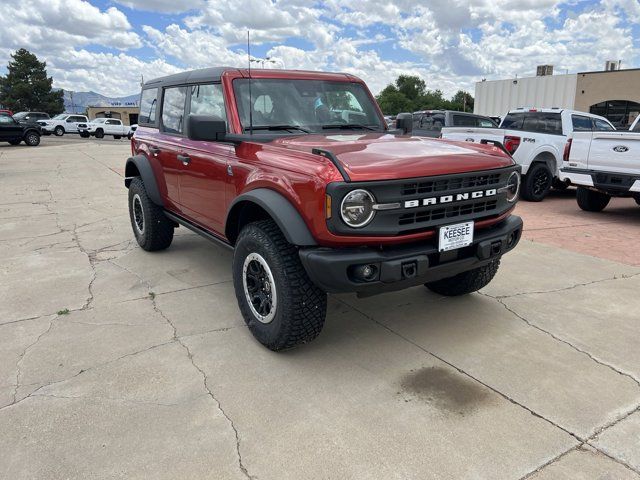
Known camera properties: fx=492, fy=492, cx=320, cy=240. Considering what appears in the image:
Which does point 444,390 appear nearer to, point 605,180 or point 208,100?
point 208,100

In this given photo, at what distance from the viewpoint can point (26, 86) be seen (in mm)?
60406

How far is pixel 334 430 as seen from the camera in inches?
98.3

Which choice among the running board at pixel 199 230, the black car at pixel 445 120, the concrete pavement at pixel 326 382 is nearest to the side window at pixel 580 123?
the black car at pixel 445 120

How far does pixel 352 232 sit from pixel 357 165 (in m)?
0.38

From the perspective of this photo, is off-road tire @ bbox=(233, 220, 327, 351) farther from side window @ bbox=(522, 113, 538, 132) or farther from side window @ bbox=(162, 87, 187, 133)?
side window @ bbox=(522, 113, 538, 132)

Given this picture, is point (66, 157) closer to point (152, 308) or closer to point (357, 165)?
point (152, 308)

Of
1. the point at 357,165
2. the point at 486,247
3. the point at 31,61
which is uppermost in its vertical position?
the point at 31,61

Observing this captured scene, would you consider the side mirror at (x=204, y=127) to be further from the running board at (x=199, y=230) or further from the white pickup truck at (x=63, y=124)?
the white pickup truck at (x=63, y=124)

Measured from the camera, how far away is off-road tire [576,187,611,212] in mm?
8297

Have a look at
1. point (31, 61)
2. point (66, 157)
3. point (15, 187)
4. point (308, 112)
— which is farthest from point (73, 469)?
point (31, 61)

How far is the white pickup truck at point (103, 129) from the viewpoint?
3488cm

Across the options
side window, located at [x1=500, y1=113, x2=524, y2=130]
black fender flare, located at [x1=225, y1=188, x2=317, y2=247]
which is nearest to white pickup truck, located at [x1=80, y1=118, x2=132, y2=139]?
side window, located at [x1=500, y1=113, x2=524, y2=130]

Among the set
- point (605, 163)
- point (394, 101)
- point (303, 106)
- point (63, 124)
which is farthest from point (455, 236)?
point (394, 101)

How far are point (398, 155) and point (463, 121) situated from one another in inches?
444
